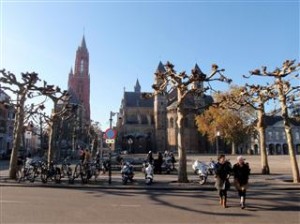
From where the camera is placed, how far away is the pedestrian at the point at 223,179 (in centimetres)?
1141

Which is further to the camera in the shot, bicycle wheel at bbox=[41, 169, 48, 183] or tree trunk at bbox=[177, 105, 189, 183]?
bicycle wheel at bbox=[41, 169, 48, 183]

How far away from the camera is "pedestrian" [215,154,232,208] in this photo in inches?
449

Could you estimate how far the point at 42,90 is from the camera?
2431 centimetres

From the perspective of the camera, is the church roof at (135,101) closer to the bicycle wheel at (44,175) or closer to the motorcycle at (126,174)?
the bicycle wheel at (44,175)

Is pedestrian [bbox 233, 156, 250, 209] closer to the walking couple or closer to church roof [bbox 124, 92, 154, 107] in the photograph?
the walking couple

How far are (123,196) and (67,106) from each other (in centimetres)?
1654

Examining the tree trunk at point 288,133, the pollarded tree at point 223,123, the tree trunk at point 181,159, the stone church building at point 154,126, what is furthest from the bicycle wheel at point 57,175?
the stone church building at point 154,126

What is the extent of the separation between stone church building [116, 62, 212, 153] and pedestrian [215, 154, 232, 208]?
72705 millimetres

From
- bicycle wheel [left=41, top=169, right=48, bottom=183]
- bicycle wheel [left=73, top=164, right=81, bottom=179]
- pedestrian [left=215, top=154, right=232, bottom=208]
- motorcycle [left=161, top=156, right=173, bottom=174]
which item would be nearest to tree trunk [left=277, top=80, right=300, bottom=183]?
pedestrian [left=215, top=154, right=232, bottom=208]

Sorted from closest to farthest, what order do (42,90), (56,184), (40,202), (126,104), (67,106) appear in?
1. (40,202)
2. (56,184)
3. (42,90)
4. (67,106)
5. (126,104)

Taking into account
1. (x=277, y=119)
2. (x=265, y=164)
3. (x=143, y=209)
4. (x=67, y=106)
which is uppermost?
(x=277, y=119)

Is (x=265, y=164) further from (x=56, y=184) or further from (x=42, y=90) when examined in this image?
(x=42, y=90)

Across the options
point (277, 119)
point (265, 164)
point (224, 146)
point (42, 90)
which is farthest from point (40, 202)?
point (277, 119)

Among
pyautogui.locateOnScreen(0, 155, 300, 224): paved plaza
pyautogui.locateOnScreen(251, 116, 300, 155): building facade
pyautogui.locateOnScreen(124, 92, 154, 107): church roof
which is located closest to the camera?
pyautogui.locateOnScreen(0, 155, 300, 224): paved plaza
